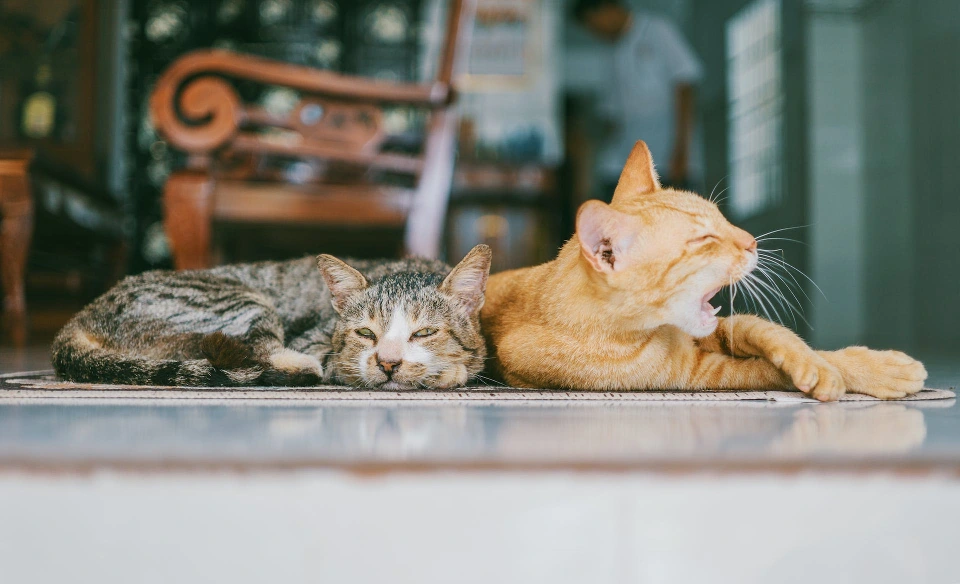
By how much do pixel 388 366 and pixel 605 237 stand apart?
1.44 feet

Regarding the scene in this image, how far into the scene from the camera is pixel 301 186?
209cm

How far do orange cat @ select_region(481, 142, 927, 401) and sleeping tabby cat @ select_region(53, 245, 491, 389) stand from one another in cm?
13

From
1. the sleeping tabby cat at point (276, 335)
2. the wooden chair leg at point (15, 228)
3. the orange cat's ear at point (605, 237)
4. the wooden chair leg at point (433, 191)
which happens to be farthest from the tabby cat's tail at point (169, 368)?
the wooden chair leg at point (15, 228)

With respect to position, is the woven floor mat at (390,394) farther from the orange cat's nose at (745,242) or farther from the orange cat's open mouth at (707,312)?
the orange cat's nose at (745,242)

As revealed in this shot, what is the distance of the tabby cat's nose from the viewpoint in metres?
1.24

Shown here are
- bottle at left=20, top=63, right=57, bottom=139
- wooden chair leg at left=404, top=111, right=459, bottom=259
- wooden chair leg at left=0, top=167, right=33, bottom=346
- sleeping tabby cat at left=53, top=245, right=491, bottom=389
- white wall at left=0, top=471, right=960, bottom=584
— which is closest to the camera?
white wall at left=0, top=471, right=960, bottom=584

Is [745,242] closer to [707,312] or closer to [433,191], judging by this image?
[707,312]

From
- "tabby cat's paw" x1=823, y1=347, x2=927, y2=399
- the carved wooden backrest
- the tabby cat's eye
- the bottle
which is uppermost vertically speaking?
the bottle

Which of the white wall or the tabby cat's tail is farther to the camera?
the tabby cat's tail

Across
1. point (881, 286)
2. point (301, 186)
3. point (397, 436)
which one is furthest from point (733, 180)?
point (397, 436)

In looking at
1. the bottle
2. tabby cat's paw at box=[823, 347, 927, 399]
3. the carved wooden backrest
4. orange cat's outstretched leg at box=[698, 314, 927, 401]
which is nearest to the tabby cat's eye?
orange cat's outstretched leg at box=[698, 314, 927, 401]

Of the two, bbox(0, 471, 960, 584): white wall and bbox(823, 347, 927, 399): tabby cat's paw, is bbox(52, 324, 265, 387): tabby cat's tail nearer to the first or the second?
bbox(0, 471, 960, 584): white wall

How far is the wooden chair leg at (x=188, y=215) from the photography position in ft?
6.32

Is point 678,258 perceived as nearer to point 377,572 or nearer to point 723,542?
point 723,542
